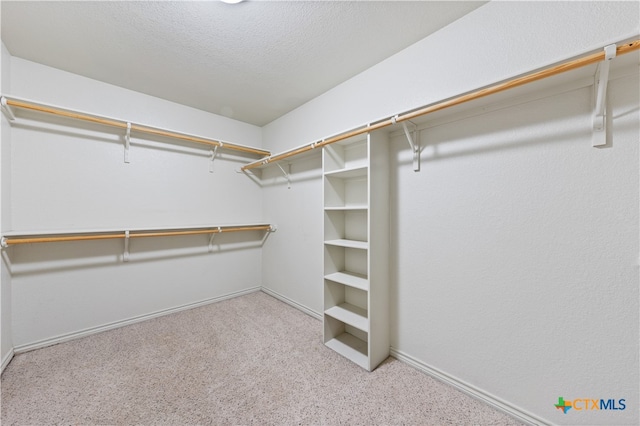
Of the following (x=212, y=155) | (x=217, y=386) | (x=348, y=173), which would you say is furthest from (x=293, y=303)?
(x=212, y=155)

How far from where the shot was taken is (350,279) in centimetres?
192

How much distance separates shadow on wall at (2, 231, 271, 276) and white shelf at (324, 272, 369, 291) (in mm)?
1640

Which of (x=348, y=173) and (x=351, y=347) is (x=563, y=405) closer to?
(x=351, y=347)

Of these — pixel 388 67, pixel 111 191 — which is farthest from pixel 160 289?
pixel 388 67

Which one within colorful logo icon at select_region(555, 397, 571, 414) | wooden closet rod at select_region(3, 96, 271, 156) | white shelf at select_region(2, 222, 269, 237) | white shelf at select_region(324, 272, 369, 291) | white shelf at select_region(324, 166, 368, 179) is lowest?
colorful logo icon at select_region(555, 397, 571, 414)

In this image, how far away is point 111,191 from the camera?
221 centimetres

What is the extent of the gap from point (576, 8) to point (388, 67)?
1.02m

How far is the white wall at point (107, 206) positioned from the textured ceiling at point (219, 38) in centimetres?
30

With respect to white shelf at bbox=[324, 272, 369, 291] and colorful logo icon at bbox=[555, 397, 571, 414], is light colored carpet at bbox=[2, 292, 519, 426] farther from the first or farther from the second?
white shelf at bbox=[324, 272, 369, 291]

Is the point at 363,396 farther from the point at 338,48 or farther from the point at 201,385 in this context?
the point at 338,48

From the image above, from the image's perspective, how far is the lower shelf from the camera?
1.74m

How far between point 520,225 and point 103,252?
336 cm

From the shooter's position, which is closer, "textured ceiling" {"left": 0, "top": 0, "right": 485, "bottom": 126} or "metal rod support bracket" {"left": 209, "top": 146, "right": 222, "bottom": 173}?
"textured ceiling" {"left": 0, "top": 0, "right": 485, "bottom": 126}

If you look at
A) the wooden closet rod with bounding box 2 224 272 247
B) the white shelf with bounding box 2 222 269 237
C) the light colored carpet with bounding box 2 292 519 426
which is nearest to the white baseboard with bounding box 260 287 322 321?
the light colored carpet with bounding box 2 292 519 426
